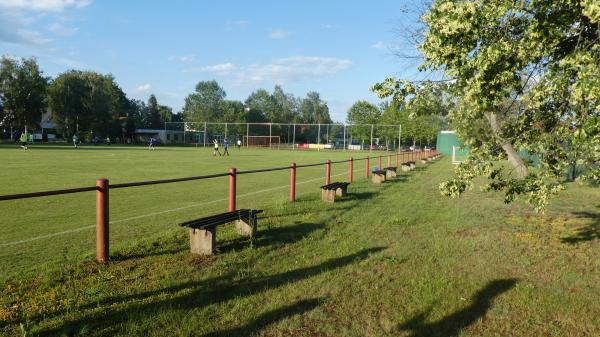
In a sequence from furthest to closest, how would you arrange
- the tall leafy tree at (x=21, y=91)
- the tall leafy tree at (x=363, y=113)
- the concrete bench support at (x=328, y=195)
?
the tall leafy tree at (x=363, y=113) → the tall leafy tree at (x=21, y=91) → the concrete bench support at (x=328, y=195)

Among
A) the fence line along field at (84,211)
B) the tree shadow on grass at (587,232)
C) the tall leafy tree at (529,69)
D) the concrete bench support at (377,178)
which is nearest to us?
the tall leafy tree at (529,69)

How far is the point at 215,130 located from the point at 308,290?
89.7 meters

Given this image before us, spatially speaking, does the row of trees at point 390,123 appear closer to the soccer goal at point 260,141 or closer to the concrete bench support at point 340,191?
the soccer goal at point 260,141

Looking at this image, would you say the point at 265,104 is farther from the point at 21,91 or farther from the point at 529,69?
the point at 529,69

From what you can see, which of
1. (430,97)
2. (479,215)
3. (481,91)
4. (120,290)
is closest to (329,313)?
(120,290)

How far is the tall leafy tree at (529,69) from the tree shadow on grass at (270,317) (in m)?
2.26

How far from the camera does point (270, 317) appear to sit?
4.33 meters

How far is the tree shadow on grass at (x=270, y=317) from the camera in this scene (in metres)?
3.98

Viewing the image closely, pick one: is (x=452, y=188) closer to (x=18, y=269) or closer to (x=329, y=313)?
(x=329, y=313)

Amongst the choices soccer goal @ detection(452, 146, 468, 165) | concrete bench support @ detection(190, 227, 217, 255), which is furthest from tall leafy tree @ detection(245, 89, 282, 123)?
concrete bench support @ detection(190, 227, 217, 255)

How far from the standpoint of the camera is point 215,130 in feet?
304

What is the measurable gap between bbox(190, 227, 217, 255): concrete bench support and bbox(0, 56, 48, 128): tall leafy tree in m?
71.6

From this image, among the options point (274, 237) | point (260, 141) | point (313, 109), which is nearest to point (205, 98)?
point (313, 109)

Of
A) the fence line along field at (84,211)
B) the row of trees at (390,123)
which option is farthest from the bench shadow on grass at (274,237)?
the row of trees at (390,123)
